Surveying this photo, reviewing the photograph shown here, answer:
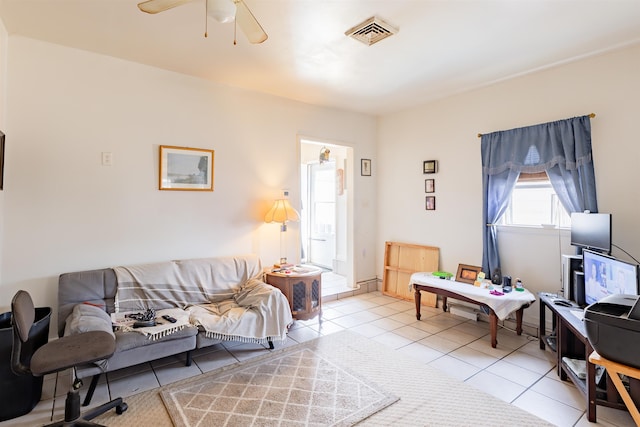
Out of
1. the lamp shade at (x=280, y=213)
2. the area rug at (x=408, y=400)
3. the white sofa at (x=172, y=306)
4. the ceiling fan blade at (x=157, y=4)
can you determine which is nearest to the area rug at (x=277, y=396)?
the area rug at (x=408, y=400)

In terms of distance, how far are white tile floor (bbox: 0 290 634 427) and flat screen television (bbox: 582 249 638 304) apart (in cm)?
74

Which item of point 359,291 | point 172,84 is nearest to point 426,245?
point 359,291

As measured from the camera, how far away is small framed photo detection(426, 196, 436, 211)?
14.2ft

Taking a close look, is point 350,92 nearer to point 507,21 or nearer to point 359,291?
point 507,21

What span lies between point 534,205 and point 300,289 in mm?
2727

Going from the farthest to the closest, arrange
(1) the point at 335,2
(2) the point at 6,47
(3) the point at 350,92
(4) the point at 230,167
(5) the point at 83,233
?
(3) the point at 350,92 → (4) the point at 230,167 → (5) the point at 83,233 → (2) the point at 6,47 → (1) the point at 335,2

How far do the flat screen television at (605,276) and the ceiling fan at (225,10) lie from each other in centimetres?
289

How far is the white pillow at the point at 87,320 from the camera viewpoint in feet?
7.14

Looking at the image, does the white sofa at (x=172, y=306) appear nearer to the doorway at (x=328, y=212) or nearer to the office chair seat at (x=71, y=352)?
the office chair seat at (x=71, y=352)

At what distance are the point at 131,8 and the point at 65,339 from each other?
2277mm

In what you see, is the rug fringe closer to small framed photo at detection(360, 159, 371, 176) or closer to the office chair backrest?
the office chair backrest

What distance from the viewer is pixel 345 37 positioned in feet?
8.67

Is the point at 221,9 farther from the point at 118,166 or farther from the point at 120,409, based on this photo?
the point at 120,409

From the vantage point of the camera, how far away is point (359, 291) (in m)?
4.90
